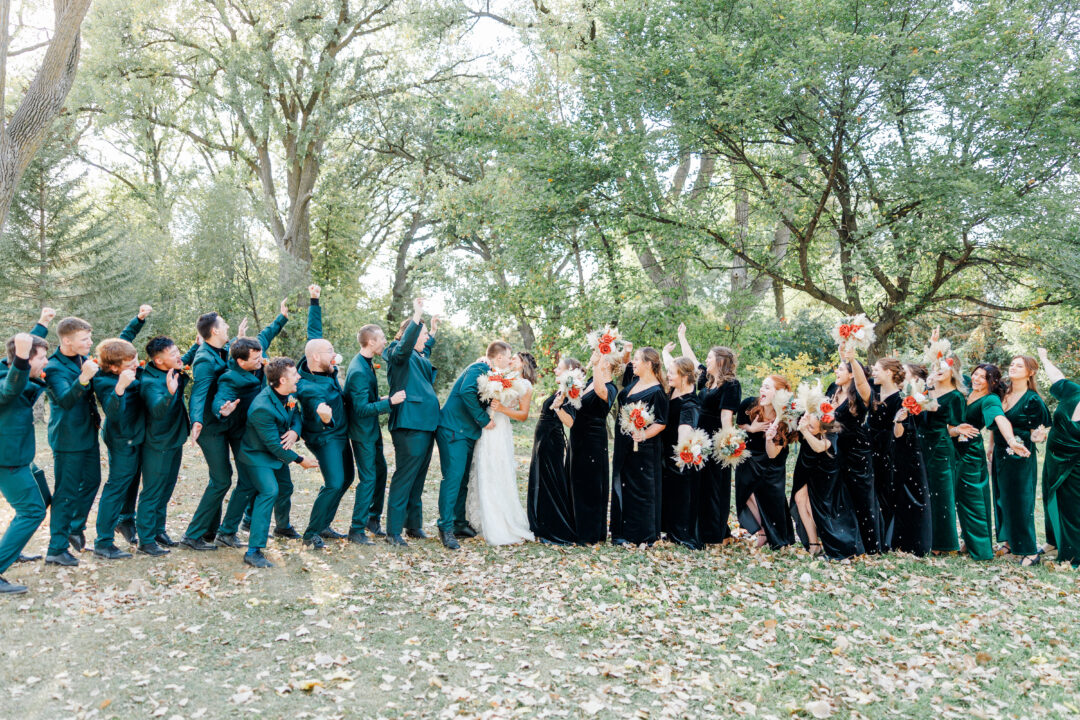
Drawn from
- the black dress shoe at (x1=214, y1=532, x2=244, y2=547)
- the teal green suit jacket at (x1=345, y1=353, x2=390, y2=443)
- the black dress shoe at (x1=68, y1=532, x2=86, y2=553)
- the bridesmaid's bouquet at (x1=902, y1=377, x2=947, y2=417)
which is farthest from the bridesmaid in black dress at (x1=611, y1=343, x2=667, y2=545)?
the black dress shoe at (x1=68, y1=532, x2=86, y2=553)

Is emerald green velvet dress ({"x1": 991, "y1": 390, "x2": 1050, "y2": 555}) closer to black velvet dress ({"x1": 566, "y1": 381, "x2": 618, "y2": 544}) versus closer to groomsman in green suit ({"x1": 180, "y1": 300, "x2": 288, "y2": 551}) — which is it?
black velvet dress ({"x1": 566, "y1": 381, "x2": 618, "y2": 544})

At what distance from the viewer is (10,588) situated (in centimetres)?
620

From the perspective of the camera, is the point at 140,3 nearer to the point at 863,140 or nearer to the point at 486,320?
the point at 486,320

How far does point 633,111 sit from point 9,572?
11916 millimetres

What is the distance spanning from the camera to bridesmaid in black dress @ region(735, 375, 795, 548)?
345 inches

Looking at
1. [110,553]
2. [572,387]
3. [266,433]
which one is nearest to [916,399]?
[572,387]

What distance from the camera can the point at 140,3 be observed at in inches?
912

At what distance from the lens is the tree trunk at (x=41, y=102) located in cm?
1239

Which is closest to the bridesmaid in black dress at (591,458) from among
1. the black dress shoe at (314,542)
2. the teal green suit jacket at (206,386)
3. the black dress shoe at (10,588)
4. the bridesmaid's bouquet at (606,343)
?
the bridesmaid's bouquet at (606,343)

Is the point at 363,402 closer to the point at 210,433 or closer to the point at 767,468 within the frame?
the point at 210,433

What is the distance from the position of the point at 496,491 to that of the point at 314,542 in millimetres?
2065

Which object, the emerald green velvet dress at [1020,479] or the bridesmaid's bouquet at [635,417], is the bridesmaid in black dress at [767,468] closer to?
the bridesmaid's bouquet at [635,417]

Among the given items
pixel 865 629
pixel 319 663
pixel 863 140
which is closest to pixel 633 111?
pixel 863 140

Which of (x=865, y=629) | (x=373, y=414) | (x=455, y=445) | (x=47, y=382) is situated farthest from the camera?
(x=455, y=445)
